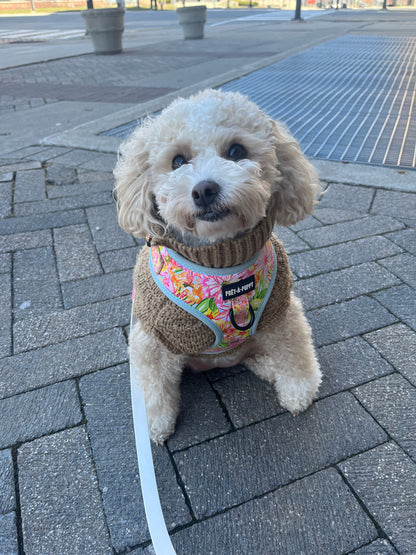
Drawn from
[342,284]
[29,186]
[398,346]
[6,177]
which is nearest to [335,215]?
[342,284]

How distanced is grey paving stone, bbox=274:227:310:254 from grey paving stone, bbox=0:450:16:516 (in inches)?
80.0

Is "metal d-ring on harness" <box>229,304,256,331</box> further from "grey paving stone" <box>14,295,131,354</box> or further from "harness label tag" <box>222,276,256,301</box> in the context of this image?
"grey paving stone" <box>14,295,131,354</box>

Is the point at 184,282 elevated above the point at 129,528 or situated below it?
above

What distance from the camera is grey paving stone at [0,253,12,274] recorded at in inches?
110

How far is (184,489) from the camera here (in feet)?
5.27

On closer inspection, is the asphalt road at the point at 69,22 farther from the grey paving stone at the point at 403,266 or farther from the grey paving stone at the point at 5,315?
the grey paving stone at the point at 403,266

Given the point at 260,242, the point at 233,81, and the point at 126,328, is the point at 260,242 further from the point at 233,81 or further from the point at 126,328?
the point at 233,81

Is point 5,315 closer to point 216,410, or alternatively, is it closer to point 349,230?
point 216,410

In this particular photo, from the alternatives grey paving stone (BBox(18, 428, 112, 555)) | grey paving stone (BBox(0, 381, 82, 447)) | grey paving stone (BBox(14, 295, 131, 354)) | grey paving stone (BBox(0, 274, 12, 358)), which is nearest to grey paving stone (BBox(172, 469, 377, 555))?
grey paving stone (BBox(18, 428, 112, 555))

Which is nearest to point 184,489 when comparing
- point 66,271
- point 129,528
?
point 129,528

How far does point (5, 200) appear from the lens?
11.8ft

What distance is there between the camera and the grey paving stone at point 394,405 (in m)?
1.74

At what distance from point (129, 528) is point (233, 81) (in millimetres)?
6746

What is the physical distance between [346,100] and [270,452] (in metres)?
5.33
